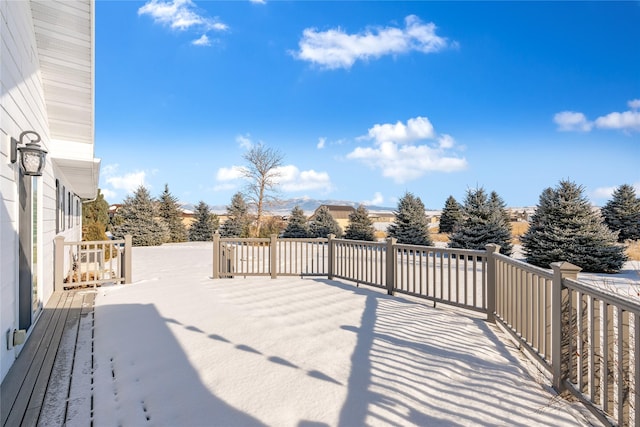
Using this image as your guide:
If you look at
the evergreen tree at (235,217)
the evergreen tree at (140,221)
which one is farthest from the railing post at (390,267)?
the evergreen tree at (235,217)

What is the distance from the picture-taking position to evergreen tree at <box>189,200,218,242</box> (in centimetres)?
2370

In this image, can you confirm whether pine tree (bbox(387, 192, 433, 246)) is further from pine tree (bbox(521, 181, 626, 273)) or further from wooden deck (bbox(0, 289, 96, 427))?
wooden deck (bbox(0, 289, 96, 427))

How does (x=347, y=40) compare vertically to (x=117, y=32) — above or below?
above

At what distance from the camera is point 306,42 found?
15.3 meters

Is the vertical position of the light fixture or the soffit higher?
the soffit

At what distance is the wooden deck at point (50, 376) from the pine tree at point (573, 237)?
37.9ft

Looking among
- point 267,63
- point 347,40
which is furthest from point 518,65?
point 267,63

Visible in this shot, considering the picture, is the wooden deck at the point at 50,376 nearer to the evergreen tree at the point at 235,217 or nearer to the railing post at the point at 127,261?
the railing post at the point at 127,261

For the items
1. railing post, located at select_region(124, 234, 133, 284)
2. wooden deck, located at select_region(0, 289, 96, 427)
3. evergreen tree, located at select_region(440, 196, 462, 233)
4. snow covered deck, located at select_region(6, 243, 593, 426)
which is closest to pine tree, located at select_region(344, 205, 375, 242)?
evergreen tree, located at select_region(440, 196, 462, 233)

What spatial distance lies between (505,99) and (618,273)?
34.8 ft

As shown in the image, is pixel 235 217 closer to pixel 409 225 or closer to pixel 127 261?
pixel 409 225

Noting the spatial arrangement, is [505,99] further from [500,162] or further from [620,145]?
[620,145]

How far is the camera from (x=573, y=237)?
33.3 ft

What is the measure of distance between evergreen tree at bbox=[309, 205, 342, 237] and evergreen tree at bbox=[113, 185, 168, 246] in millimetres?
9354
